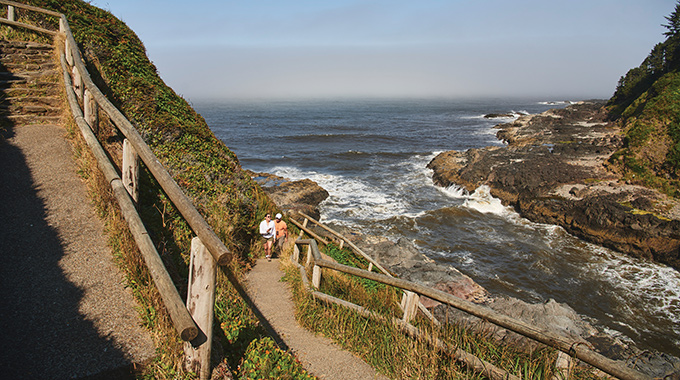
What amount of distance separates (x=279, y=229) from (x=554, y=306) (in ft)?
25.8

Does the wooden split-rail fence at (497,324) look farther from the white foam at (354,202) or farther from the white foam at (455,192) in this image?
the white foam at (455,192)

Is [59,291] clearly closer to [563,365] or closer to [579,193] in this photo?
[563,365]

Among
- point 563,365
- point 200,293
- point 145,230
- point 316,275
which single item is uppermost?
point 145,230

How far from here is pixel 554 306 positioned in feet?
33.0

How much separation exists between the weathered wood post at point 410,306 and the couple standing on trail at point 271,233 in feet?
15.6

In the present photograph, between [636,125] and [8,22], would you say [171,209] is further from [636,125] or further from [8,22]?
[636,125]

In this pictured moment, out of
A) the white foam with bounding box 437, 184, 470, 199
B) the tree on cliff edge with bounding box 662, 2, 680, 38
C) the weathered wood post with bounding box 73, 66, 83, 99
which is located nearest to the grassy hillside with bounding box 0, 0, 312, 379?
the weathered wood post with bounding box 73, 66, 83, 99

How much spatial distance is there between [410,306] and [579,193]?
18.2 metres

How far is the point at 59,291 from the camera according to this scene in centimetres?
377

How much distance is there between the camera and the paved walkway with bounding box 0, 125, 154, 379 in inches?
120

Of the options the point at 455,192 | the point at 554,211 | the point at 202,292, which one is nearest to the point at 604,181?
the point at 554,211

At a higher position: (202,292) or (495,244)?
(202,292)

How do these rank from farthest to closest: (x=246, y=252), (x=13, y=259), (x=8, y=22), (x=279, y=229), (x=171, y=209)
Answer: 1. (x=8, y=22)
2. (x=279, y=229)
3. (x=246, y=252)
4. (x=171, y=209)
5. (x=13, y=259)

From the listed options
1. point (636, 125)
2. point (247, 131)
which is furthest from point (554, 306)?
point (247, 131)
